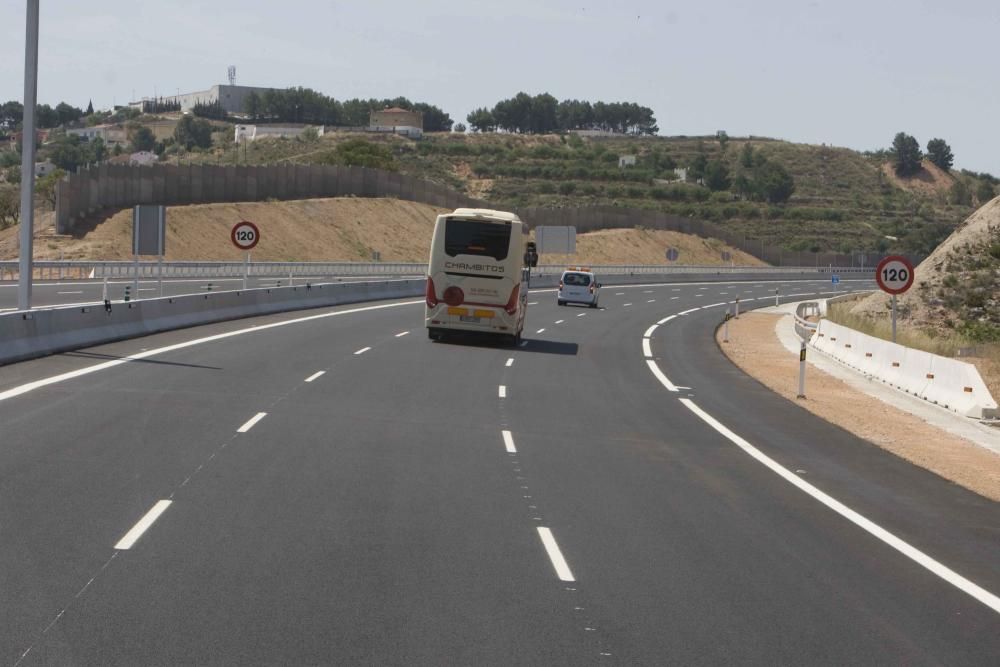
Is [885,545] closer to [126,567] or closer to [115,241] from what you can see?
[126,567]

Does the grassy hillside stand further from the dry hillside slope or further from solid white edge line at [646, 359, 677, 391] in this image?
solid white edge line at [646, 359, 677, 391]

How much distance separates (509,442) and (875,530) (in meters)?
5.85

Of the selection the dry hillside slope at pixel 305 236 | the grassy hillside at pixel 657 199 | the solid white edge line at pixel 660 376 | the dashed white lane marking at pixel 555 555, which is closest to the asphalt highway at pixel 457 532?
the dashed white lane marking at pixel 555 555

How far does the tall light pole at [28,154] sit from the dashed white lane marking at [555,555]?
1675 cm

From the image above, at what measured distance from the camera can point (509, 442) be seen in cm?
1688

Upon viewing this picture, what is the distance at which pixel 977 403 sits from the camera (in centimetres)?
2284

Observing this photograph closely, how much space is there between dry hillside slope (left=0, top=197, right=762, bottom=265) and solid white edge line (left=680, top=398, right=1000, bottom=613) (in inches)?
2601

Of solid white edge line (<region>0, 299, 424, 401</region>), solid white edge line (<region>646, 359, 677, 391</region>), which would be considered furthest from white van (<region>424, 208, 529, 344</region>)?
solid white edge line (<region>0, 299, 424, 401</region>)

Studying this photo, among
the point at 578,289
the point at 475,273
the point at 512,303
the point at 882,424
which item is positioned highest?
the point at 475,273

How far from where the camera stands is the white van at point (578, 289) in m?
60.3

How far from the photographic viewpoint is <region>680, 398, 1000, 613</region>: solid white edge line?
31.9ft

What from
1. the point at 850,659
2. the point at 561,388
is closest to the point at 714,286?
the point at 561,388

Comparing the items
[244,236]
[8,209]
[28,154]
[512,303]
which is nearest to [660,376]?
[512,303]

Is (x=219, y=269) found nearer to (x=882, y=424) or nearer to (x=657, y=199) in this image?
(x=882, y=424)
